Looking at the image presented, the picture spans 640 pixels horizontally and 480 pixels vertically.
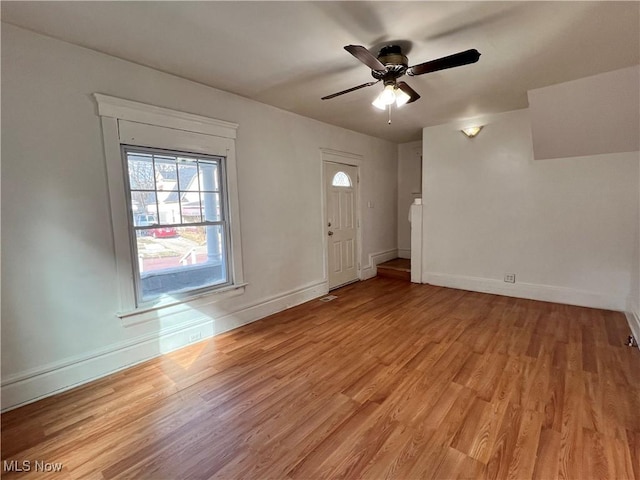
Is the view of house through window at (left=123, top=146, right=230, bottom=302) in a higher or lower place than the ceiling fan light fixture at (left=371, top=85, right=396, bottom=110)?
lower

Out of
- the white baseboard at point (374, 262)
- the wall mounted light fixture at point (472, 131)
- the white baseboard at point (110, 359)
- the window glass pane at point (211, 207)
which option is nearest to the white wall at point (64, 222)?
the white baseboard at point (110, 359)

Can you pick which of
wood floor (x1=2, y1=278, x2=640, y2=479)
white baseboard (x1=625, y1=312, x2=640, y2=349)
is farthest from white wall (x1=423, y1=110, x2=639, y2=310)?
wood floor (x1=2, y1=278, x2=640, y2=479)

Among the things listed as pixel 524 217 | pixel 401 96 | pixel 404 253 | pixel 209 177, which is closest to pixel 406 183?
pixel 404 253

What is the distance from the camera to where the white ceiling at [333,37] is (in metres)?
1.86

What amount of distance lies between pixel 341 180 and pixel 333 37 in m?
2.76

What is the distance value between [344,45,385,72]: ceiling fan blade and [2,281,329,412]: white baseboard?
2.73 m

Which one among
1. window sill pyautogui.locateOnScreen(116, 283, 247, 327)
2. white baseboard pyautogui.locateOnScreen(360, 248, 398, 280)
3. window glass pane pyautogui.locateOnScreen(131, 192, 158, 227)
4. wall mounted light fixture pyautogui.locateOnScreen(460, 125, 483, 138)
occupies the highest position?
wall mounted light fixture pyautogui.locateOnScreen(460, 125, 483, 138)

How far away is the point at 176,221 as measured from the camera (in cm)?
287

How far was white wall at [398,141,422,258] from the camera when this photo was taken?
5961mm

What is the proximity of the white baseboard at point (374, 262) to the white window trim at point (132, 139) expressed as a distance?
2981 mm

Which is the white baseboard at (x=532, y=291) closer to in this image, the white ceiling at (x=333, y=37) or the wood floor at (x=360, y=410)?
the wood floor at (x=360, y=410)

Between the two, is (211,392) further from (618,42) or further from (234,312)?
(618,42)

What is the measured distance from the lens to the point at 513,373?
238 cm

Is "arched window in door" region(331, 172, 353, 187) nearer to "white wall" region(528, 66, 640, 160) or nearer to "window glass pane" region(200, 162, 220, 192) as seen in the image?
"window glass pane" region(200, 162, 220, 192)
